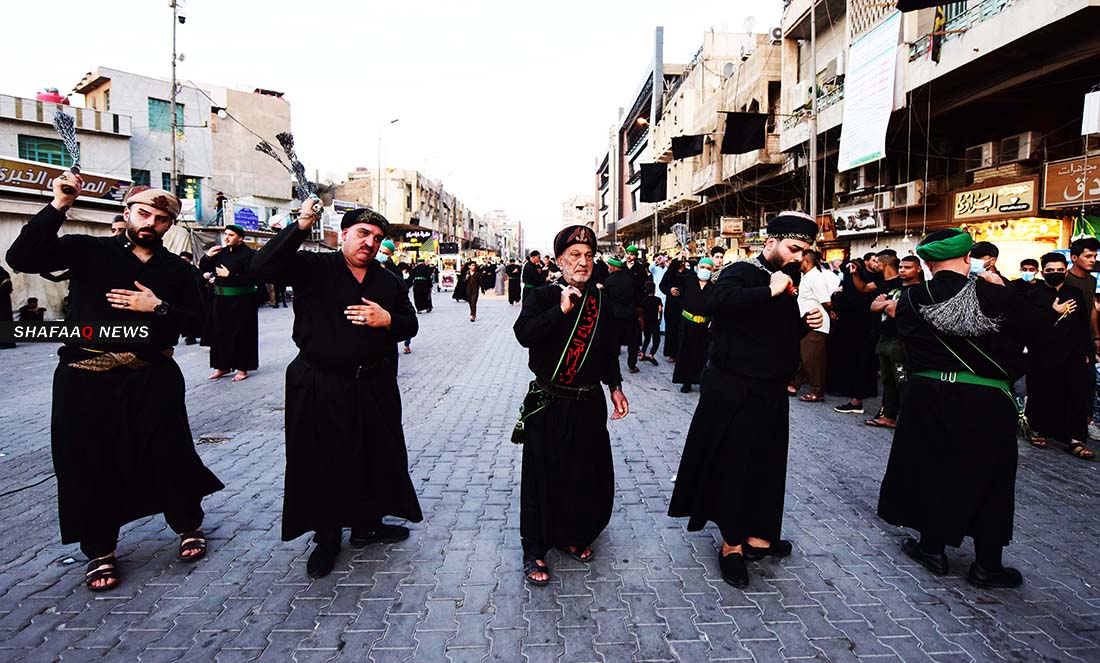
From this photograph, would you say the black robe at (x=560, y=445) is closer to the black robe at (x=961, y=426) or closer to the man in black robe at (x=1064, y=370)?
the black robe at (x=961, y=426)

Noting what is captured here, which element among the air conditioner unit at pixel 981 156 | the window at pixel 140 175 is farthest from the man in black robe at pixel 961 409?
the window at pixel 140 175

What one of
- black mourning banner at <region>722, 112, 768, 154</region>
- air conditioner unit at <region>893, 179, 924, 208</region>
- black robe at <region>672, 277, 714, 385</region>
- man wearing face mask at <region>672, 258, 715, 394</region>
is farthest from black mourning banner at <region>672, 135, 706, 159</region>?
black robe at <region>672, 277, 714, 385</region>

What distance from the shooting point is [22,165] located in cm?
1647

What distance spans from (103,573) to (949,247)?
4844 mm

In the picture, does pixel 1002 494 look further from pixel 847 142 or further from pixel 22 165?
pixel 22 165

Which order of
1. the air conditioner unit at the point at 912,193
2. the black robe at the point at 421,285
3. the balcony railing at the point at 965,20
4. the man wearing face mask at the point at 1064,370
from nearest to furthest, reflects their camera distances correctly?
the man wearing face mask at the point at 1064,370, the balcony railing at the point at 965,20, the air conditioner unit at the point at 912,193, the black robe at the point at 421,285

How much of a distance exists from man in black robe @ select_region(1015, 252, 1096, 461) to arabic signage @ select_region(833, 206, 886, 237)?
1222 centimetres

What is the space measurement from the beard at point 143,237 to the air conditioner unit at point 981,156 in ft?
53.4

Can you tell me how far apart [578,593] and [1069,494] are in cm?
421

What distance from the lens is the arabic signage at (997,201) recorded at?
12.9 meters

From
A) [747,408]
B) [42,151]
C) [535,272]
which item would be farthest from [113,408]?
[42,151]

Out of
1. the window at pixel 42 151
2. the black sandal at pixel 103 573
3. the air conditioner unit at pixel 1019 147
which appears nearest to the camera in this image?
the black sandal at pixel 103 573

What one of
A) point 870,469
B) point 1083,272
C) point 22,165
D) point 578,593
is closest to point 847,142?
point 1083,272

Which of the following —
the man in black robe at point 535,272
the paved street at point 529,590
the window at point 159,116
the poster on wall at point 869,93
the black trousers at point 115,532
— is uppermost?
the window at point 159,116
